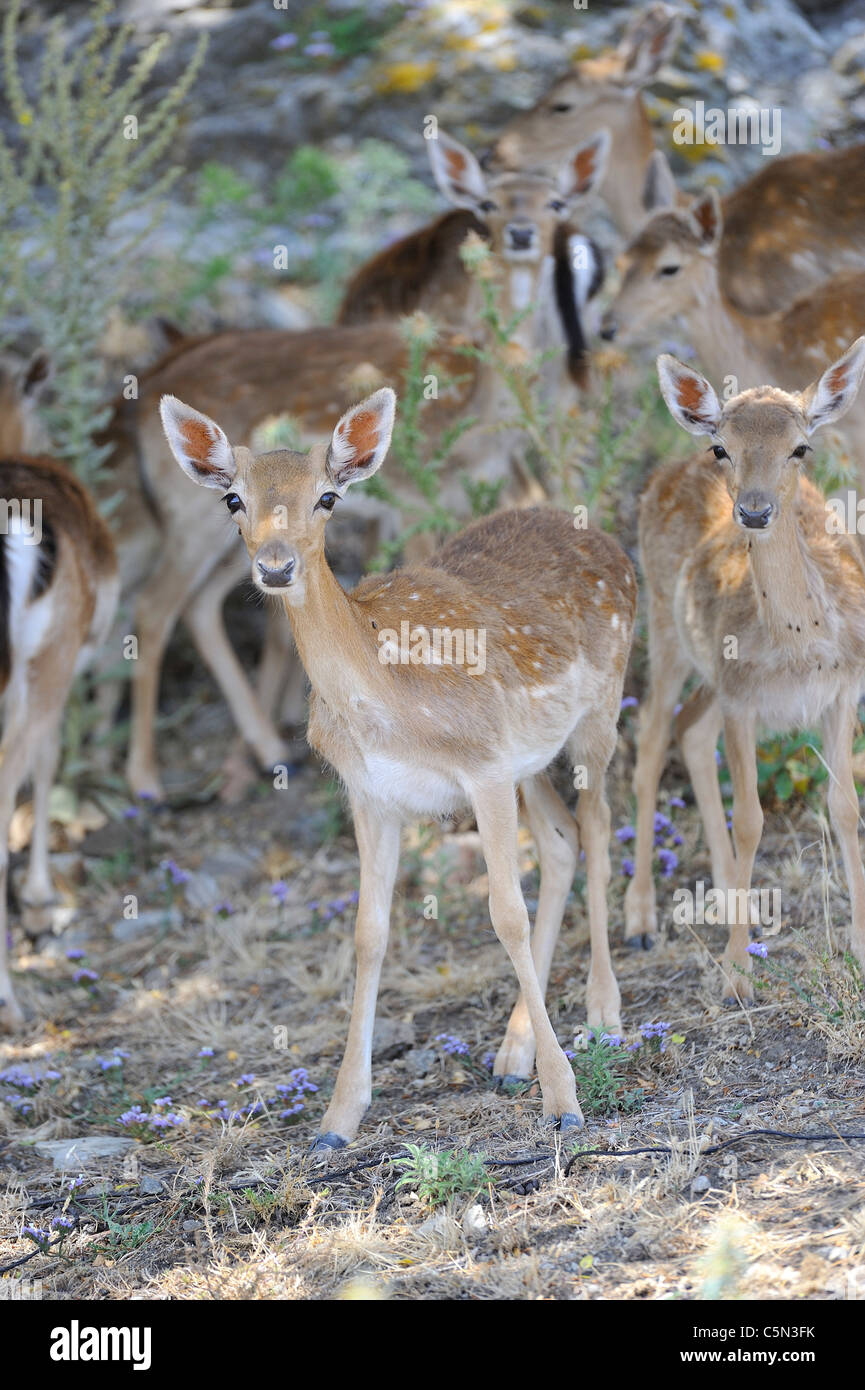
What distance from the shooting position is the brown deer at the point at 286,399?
339 inches

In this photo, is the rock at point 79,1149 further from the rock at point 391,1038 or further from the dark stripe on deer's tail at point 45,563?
the dark stripe on deer's tail at point 45,563

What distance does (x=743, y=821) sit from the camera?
5.89 metres

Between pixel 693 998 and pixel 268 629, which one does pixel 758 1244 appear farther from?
pixel 268 629

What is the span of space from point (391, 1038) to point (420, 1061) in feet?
0.82

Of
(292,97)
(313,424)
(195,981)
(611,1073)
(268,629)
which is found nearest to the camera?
(611,1073)

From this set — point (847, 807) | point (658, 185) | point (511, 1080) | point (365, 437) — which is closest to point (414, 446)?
point (365, 437)

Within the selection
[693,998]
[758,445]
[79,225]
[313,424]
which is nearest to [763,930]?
[693,998]

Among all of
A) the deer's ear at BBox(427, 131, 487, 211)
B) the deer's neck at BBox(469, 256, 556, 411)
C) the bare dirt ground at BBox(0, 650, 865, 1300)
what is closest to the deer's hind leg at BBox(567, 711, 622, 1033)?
the bare dirt ground at BBox(0, 650, 865, 1300)

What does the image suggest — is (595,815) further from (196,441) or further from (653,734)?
(196,441)

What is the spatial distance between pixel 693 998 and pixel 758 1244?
1.80m

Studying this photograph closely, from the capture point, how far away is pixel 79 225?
8773 millimetres

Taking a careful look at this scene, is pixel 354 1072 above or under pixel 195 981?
above

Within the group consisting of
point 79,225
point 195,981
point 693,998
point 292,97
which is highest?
point 292,97

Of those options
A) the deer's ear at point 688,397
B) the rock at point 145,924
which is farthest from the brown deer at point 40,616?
the deer's ear at point 688,397
